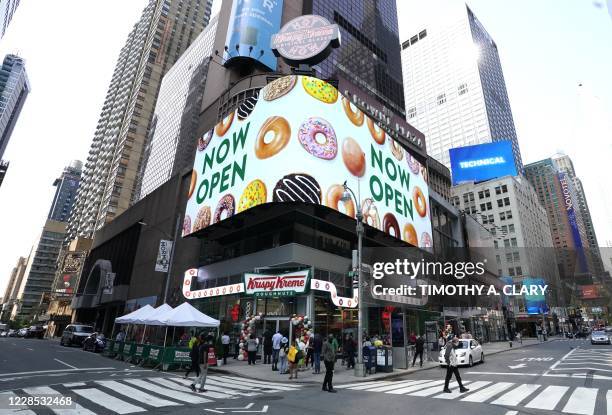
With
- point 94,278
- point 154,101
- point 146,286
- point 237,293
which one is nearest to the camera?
point 237,293

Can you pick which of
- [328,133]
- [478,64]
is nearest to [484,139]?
[478,64]

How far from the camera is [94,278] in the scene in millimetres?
59219

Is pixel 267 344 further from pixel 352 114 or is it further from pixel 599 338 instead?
pixel 599 338

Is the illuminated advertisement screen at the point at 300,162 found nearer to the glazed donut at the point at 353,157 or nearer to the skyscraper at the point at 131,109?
the glazed donut at the point at 353,157

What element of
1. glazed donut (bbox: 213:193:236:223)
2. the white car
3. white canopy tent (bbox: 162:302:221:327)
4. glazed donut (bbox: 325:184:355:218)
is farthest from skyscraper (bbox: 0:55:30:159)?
the white car

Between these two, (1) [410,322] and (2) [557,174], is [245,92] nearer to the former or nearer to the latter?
(1) [410,322]

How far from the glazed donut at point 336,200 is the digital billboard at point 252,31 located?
31.9 metres

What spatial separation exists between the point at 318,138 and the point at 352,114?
19.6 feet

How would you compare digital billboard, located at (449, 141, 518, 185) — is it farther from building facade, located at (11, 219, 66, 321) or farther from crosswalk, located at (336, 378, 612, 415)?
building facade, located at (11, 219, 66, 321)

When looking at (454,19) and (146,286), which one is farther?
(454,19)

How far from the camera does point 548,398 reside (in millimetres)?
10180

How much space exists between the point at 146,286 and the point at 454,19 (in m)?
182

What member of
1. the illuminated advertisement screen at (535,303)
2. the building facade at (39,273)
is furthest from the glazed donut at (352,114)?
the building facade at (39,273)

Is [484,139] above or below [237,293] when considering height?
above
